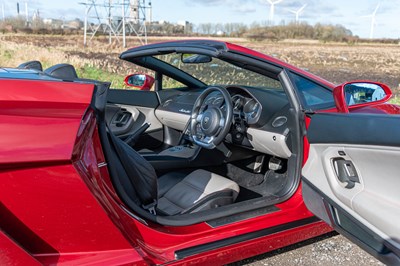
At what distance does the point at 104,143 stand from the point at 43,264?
1.84ft

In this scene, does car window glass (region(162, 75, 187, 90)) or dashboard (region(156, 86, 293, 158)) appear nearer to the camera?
dashboard (region(156, 86, 293, 158))

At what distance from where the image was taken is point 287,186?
2.60m

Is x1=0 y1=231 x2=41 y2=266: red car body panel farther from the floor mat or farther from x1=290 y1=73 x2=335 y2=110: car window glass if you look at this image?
the floor mat

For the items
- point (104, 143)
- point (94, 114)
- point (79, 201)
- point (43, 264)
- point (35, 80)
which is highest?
point (35, 80)

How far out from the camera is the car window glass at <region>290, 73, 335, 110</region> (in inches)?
102

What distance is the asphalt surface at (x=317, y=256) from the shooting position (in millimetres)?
2803

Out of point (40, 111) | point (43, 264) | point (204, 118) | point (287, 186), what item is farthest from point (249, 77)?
point (43, 264)

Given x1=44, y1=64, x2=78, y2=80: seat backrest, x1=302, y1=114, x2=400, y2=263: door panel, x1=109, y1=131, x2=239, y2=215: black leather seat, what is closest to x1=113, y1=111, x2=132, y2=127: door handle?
x1=109, y1=131, x2=239, y2=215: black leather seat

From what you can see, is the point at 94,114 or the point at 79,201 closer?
the point at 79,201

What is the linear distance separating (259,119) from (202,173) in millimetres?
591

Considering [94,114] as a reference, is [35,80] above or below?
above

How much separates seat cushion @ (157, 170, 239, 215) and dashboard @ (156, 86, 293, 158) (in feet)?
1.35

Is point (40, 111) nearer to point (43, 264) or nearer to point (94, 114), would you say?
point (94, 114)

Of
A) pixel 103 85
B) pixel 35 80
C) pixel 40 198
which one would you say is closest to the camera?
pixel 40 198
